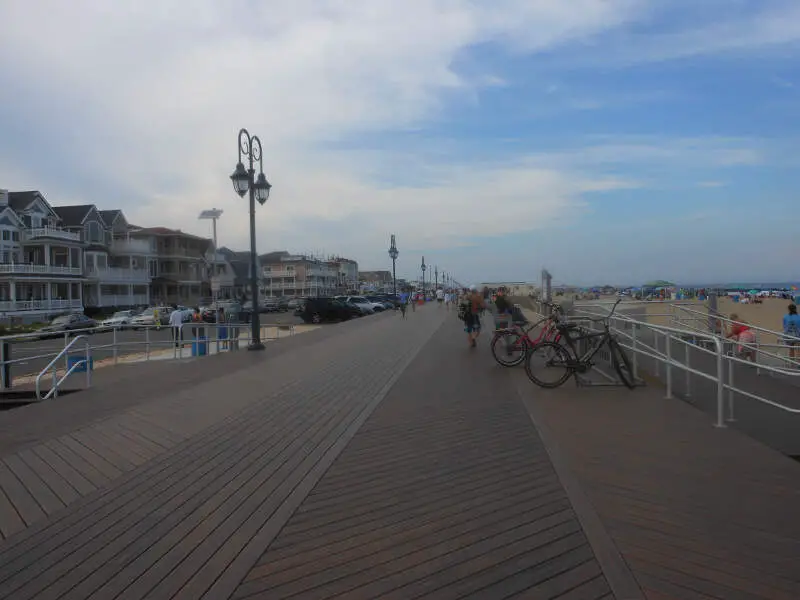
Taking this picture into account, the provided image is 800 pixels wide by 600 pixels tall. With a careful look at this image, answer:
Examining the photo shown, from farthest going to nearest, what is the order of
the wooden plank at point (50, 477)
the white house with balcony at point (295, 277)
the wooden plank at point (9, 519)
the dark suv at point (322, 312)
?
the white house with balcony at point (295, 277)
the dark suv at point (322, 312)
the wooden plank at point (50, 477)
the wooden plank at point (9, 519)

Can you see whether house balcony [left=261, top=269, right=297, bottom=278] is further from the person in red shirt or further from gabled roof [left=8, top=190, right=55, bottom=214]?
the person in red shirt

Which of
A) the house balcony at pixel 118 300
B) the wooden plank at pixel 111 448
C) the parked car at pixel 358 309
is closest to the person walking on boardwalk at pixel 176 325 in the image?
the wooden plank at pixel 111 448

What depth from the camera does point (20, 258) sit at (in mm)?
48844

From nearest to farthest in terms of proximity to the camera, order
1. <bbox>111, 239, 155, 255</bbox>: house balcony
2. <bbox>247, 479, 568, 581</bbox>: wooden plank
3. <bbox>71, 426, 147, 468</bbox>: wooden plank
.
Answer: <bbox>247, 479, 568, 581</bbox>: wooden plank, <bbox>71, 426, 147, 468</bbox>: wooden plank, <bbox>111, 239, 155, 255</bbox>: house balcony

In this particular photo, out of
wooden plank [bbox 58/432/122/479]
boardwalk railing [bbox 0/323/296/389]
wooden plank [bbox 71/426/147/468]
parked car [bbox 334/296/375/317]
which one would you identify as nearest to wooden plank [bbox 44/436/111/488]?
wooden plank [bbox 58/432/122/479]

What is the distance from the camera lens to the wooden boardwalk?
10.6 ft

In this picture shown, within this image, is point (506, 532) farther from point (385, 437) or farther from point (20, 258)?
point (20, 258)

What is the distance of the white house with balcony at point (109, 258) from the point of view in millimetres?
55312

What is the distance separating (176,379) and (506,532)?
309 inches

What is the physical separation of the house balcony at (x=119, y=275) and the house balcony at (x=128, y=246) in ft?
6.57

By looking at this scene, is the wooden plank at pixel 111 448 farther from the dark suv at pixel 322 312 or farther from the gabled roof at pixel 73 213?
the gabled roof at pixel 73 213

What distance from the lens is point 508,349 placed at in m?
11.2

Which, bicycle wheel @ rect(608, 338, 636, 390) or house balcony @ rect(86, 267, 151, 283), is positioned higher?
house balcony @ rect(86, 267, 151, 283)

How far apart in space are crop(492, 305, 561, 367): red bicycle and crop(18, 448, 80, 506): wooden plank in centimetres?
608
